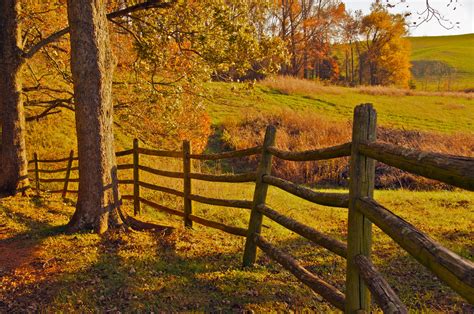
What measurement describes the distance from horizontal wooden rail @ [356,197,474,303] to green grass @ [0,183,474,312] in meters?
2.27

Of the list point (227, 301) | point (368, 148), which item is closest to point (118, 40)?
point (227, 301)

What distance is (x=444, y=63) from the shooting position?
7812cm

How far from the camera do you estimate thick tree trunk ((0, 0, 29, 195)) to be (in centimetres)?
1072

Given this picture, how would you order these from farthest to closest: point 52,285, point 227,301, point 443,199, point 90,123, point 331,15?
point 331,15, point 443,199, point 90,123, point 52,285, point 227,301

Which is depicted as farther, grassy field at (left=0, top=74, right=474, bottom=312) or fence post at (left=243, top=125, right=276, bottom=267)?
fence post at (left=243, top=125, right=276, bottom=267)

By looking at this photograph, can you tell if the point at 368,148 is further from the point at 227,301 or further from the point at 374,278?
the point at 227,301

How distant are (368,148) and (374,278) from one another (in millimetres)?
997

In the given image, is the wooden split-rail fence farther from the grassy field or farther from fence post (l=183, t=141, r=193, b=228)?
fence post (l=183, t=141, r=193, b=228)

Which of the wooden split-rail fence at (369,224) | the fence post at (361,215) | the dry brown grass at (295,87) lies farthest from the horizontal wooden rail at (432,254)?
the dry brown grass at (295,87)

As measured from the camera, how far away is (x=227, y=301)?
15.6 ft

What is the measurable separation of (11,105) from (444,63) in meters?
83.8

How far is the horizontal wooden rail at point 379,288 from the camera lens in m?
2.59

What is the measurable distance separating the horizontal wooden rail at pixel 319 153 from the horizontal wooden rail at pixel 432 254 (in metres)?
0.80

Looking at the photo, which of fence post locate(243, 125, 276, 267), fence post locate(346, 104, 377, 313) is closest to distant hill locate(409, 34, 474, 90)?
fence post locate(243, 125, 276, 267)
